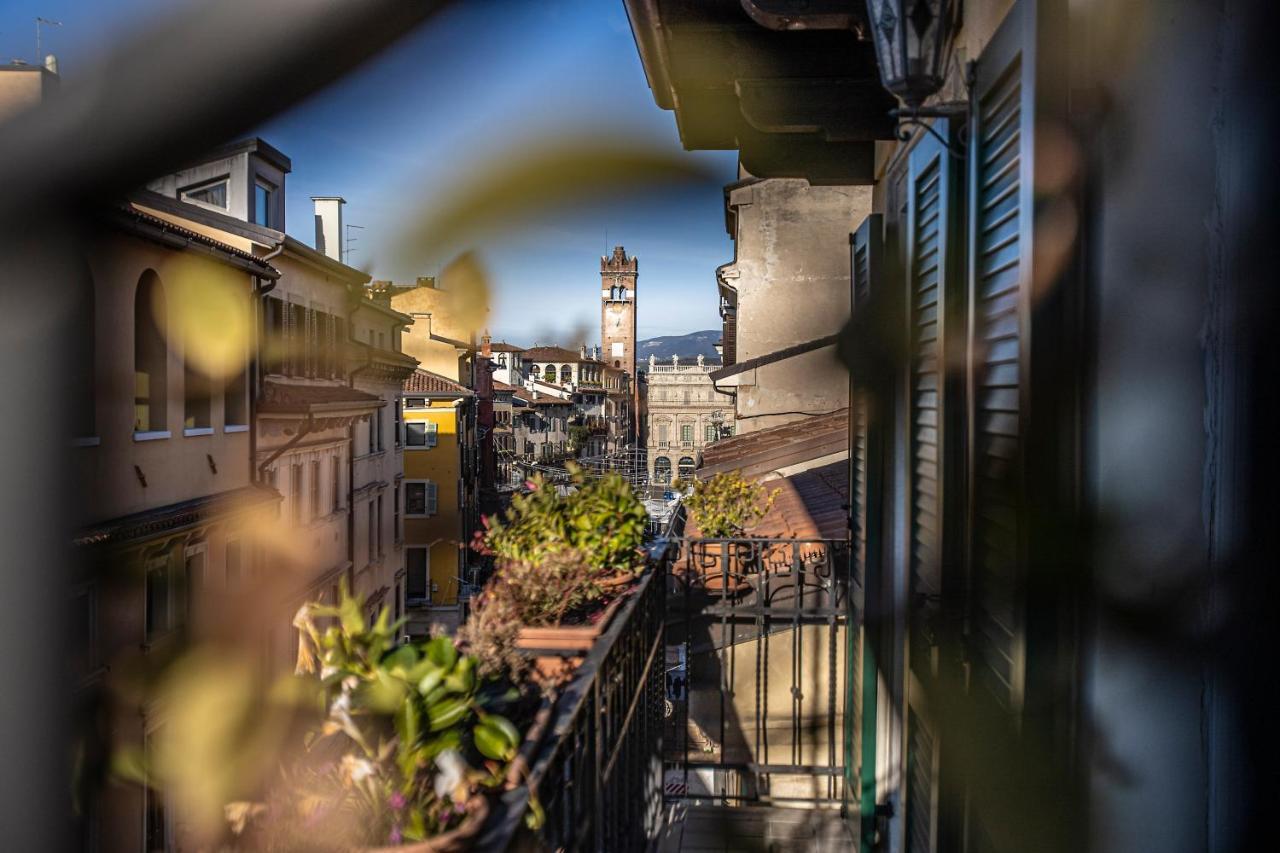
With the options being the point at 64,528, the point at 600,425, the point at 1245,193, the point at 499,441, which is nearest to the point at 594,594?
the point at 1245,193

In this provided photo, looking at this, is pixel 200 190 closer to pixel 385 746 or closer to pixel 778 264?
pixel 385 746

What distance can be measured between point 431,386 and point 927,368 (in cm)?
2629

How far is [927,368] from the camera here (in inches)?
87.8

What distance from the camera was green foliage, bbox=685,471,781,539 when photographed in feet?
20.0

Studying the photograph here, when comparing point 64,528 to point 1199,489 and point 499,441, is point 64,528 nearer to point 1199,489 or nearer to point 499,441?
point 1199,489

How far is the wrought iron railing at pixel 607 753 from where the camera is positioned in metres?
1.75

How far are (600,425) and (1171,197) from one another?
1453 inches

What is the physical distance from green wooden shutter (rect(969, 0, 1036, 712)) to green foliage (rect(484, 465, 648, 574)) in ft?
6.57

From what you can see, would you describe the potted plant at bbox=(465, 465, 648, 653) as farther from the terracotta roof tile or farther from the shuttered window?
the terracotta roof tile

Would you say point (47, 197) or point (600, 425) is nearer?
point (47, 197)

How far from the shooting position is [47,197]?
38 centimetres

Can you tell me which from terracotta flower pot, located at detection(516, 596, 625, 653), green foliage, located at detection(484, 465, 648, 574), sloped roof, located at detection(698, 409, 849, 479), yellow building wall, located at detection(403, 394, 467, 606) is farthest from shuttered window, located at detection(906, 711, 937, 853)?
yellow building wall, located at detection(403, 394, 467, 606)

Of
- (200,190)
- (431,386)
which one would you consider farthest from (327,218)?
(431,386)

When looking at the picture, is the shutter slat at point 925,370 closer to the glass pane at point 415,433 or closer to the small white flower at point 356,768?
the small white flower at point 356,768
